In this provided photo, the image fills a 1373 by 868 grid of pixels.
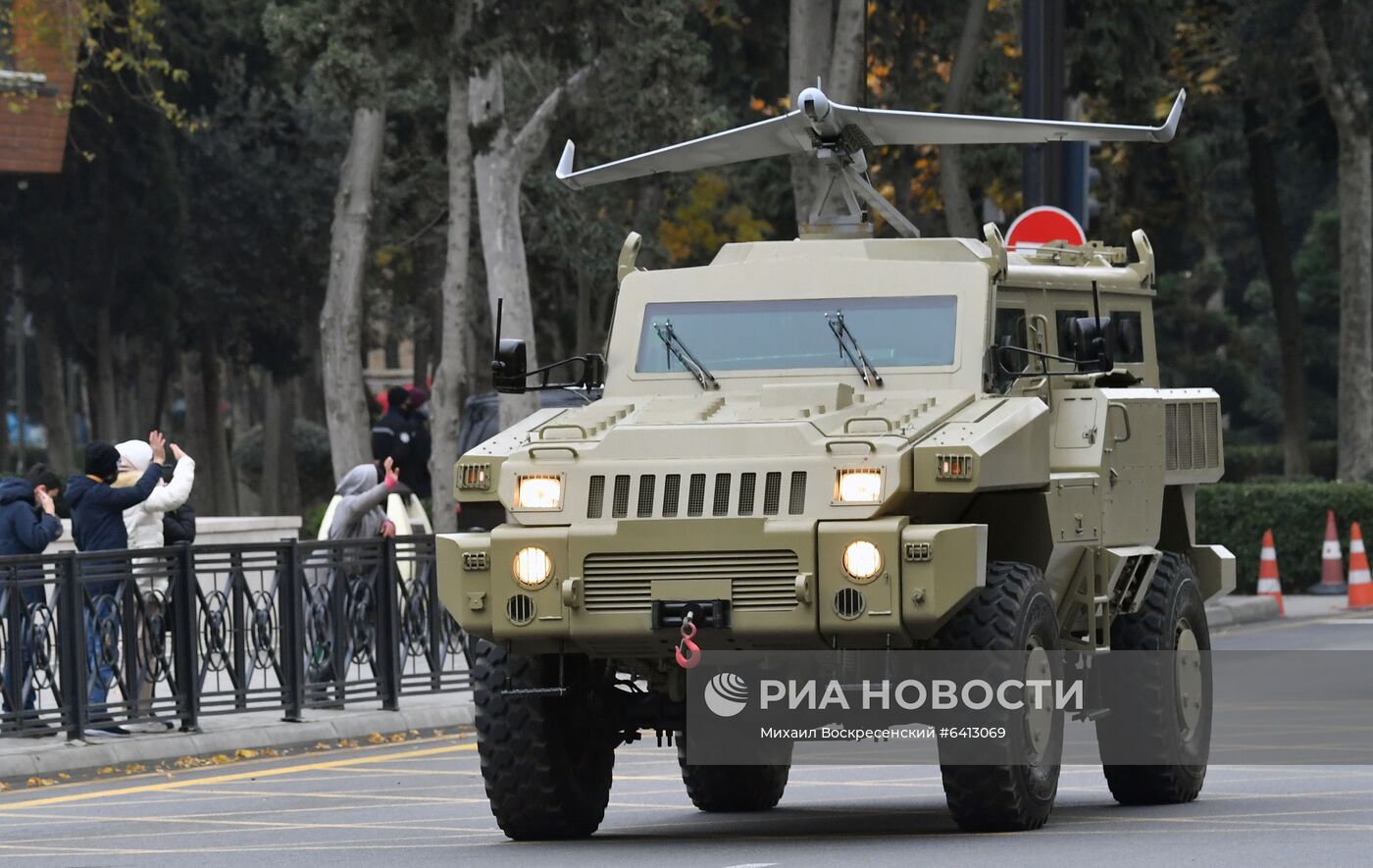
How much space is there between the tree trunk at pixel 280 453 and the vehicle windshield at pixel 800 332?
40770 mm

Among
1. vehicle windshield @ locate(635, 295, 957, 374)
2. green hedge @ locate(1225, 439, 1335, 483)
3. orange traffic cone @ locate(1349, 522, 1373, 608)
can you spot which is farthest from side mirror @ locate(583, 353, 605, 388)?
green hedge @ locate(1225, 439, 1335, 483)

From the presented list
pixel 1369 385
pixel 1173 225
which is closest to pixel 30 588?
pixel 1369 385

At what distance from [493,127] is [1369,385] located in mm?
14307

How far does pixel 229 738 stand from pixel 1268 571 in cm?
1406

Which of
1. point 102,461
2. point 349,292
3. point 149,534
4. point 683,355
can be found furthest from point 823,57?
point 683,355

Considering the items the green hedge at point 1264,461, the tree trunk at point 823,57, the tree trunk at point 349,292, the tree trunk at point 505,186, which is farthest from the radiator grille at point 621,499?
the green hedge at point 1264,461

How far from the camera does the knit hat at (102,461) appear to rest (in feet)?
55.1

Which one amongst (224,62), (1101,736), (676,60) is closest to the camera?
(1101,736)

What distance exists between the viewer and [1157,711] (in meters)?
12.7

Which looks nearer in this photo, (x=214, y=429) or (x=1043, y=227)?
(x=1043, y=227)

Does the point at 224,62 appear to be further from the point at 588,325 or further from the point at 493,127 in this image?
the point at 493,127

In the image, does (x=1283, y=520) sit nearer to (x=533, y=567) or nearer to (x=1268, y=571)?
(x=1268, y=571)

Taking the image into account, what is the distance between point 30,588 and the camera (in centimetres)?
1579

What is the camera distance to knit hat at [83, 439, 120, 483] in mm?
16797
